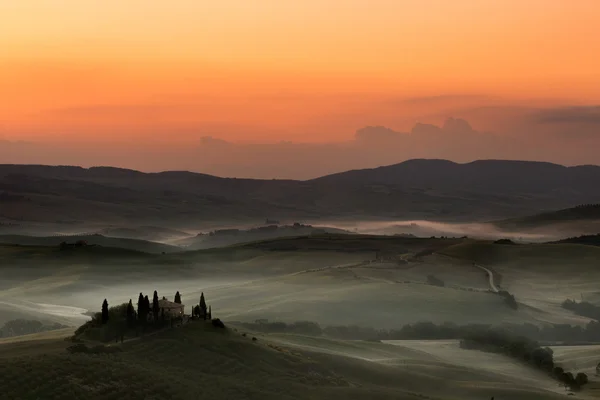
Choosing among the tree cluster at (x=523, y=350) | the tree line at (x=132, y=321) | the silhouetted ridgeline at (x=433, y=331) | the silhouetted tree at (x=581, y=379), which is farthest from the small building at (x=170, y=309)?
the silhouetted ridgeline at (x=433, y=331)

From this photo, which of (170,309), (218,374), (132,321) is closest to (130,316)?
(132,321)

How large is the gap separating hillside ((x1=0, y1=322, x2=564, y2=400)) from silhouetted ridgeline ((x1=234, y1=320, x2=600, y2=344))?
2234 inches

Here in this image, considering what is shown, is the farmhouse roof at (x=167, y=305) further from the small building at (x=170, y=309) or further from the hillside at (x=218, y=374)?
the hillside at (x=218, y=374)

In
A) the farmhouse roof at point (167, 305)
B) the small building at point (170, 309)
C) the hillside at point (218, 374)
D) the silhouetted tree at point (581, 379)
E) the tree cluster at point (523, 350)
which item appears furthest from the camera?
the tree cluster at point (523, 350)

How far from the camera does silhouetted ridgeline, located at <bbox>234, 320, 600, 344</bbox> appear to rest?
172 metres

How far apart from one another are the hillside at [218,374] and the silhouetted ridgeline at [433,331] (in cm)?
5675

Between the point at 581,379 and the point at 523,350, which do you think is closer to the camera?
the point at 581,379

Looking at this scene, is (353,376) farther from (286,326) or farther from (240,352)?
(286,326)

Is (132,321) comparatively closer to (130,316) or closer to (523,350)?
(130,316)

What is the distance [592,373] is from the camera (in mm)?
126125

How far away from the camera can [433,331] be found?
180 meters

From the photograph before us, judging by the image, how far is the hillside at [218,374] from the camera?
244 feet

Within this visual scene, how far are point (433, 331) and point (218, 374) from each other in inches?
3977

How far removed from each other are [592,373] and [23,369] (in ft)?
276
